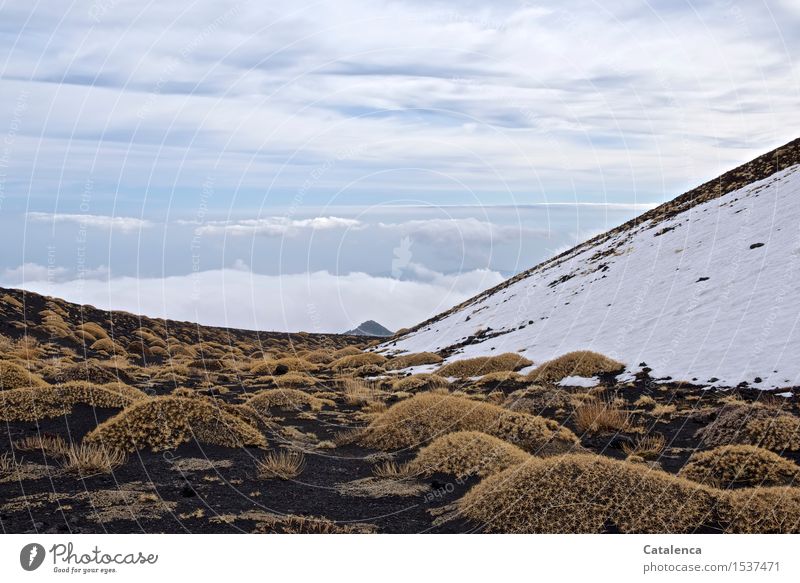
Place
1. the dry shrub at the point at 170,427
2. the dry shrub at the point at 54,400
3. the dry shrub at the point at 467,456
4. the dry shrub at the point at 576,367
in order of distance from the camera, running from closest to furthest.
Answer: the dry shrub at the point at 467,456 → the dry shrub at the point at 170,427 → the dry shrub at the point at 54,400 → the dry shrub at the point at 576,367

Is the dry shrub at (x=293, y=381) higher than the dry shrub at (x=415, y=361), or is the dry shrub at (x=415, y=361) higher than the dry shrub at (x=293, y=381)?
the dry shrub at (x=293, y=381)

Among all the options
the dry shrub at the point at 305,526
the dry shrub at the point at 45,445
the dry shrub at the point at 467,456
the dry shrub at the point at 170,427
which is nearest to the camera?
the dry shrub at the point at 305,526

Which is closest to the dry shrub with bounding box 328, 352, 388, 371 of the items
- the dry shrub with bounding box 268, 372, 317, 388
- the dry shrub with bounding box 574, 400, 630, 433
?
the dry shrub with bounding box 268, 372, 317, 388

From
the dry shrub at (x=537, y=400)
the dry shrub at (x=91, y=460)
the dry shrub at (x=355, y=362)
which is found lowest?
the dry shrub at (x=355, y=362)

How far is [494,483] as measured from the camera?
34.8ft

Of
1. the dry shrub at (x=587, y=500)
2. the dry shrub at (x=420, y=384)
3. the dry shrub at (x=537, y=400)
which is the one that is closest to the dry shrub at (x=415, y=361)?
the dry shrub at (x=420, y=384)

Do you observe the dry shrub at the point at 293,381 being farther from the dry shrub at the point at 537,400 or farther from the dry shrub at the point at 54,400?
the dry shrub at the point at 54,400

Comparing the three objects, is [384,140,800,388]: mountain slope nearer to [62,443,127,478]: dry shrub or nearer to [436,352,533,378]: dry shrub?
[436,352,533,378]: dry shrub

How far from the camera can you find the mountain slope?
23.9 metres

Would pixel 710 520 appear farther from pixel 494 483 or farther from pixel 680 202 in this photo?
pixel 680 202

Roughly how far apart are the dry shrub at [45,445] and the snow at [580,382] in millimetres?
18475

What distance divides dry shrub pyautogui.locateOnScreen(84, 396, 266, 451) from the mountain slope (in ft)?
53.9

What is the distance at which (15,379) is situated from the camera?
1850 centimetres

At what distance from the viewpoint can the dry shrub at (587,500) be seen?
938 cm
